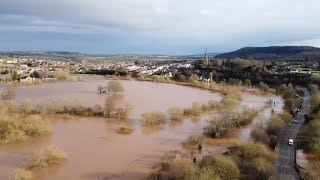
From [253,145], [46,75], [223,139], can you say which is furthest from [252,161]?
[46,75]

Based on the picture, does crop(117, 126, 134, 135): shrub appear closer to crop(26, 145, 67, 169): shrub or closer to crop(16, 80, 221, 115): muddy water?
crop(16, 80, 221, 115): muddy water

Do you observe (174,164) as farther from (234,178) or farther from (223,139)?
(223,139)

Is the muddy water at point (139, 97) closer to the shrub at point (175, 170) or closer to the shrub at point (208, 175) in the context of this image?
the shrub at point (175, 170)

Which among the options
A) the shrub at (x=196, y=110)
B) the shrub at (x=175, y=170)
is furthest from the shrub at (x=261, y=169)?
the shrub at (x=196, y=110)

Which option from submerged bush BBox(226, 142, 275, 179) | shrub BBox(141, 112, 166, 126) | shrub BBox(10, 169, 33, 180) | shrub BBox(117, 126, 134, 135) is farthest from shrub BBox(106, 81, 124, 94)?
shrub BBox(10, 169, 33, 180)

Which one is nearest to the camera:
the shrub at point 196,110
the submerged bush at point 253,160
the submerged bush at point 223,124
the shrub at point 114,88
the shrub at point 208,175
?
the shrub at point 208,175

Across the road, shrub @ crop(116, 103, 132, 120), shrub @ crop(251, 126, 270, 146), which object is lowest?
shrub @ crop(116, 103, 132, 120)

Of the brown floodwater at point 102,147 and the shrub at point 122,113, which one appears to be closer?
the brown floodwater at point 102,147

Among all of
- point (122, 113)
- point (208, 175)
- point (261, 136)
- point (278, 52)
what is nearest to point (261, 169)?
point (208, 175)

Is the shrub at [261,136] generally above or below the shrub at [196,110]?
above
